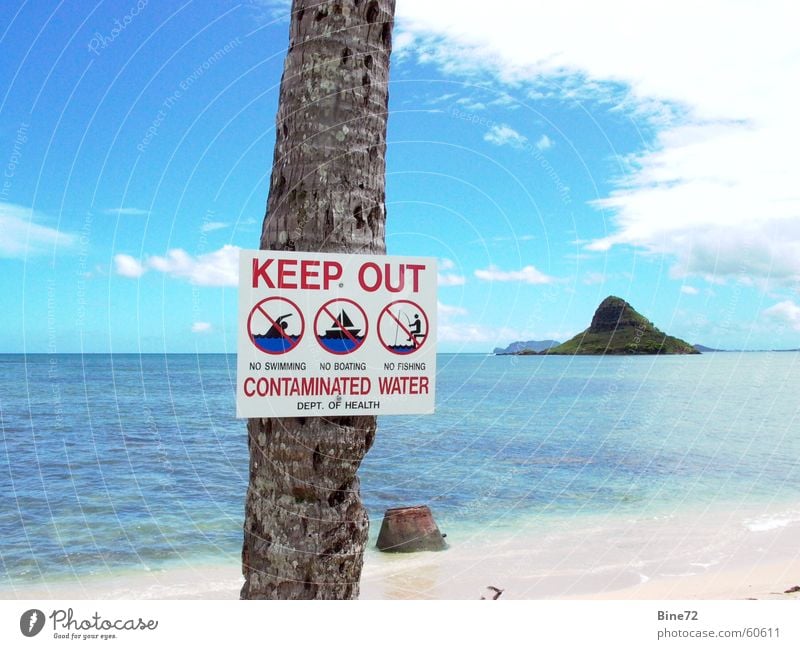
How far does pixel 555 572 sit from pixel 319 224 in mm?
9075

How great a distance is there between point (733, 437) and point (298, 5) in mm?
30929

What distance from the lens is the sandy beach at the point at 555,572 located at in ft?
33.7

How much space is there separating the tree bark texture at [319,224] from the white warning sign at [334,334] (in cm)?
10

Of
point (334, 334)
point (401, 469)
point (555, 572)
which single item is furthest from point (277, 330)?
point (401, 469)

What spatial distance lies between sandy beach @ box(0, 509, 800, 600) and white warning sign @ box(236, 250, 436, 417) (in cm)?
711

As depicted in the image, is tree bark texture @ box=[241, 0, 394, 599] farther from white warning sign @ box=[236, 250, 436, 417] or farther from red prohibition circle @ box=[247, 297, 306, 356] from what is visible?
red prohibition circle @ box=[247, 297, 306, 356]

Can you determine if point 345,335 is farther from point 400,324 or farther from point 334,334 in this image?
point 400,324

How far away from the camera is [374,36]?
12.3 feet

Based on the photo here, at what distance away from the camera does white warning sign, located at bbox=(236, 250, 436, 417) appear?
3566 millimetres

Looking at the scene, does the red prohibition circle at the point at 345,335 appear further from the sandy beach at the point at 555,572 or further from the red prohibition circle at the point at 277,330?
the sandy beach at the point at 555,572

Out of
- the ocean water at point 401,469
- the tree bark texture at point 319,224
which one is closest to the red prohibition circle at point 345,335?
the tree bark texture at point 319,224

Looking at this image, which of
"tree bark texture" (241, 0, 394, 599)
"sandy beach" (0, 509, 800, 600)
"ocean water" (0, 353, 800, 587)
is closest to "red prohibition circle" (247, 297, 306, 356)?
"tree bark texture" (241, 0, 394, 599)
